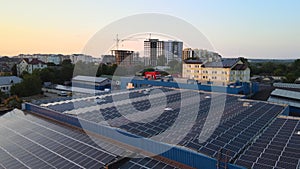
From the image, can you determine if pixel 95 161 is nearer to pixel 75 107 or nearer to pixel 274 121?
pixel 75 107

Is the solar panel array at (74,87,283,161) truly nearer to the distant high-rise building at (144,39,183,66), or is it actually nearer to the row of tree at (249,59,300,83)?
the row of tree at (249,59,300,83)

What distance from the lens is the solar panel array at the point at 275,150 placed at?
21.8 ft

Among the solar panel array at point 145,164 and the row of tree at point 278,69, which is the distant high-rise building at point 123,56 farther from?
the solar panel array at point 145,164

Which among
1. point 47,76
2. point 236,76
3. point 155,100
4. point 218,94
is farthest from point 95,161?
point 47,76

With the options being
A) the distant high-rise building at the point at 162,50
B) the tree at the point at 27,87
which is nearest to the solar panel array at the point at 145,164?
the tree at the point at 27,87

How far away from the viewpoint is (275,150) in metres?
7.70

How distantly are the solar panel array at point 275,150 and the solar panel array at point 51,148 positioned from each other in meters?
2.87

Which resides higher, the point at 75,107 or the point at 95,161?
the point at 75,107

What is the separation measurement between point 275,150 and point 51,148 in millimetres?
9053

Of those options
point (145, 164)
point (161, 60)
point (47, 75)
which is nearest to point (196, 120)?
point (145, 164)

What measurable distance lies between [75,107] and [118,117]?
13.1ft

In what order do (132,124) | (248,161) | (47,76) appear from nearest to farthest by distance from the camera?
(248,161) < (132,124) < (47,76)

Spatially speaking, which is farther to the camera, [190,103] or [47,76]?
[47,76]

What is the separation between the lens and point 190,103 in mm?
15242
